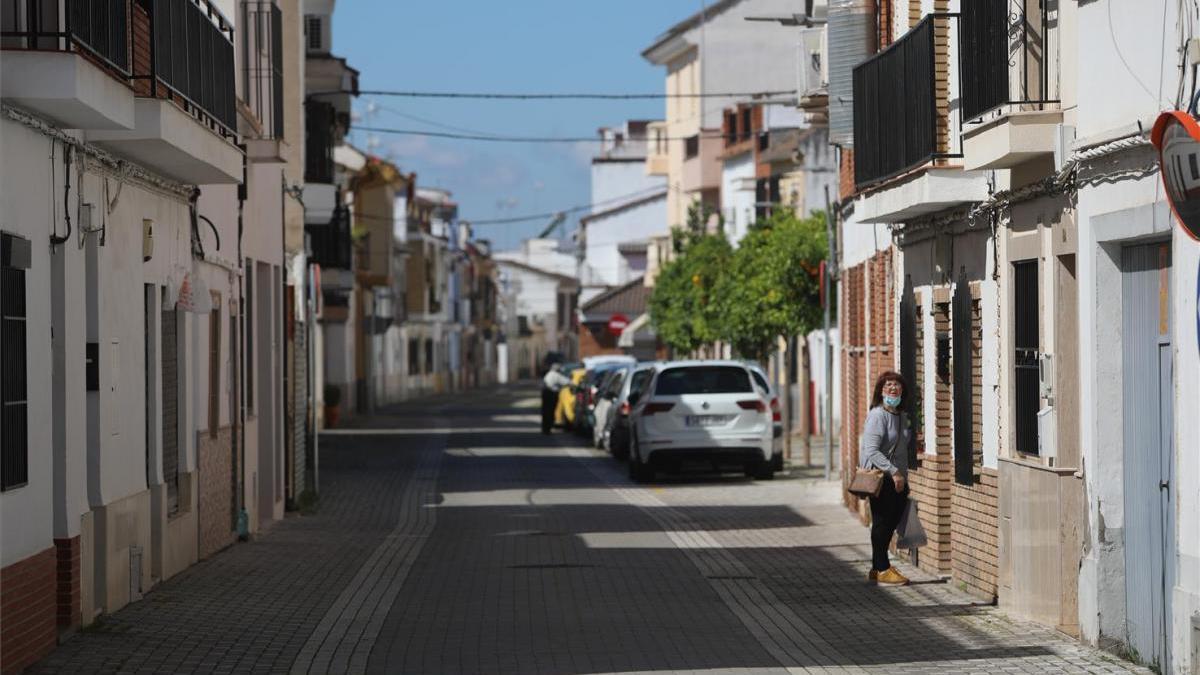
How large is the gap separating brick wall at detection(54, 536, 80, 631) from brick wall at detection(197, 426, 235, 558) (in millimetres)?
5470

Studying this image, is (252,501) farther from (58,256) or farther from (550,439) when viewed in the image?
(550,439)

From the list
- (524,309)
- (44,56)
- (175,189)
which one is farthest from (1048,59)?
(524,309)

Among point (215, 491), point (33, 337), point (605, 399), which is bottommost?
point (215, 491)

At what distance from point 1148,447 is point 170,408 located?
8.58 meters

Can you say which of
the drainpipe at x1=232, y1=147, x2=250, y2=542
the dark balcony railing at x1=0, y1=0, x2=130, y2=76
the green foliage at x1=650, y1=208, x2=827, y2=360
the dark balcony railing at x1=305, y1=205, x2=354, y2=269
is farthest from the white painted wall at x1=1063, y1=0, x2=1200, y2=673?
the dark balcony railing at x1=305, y1=205, x2=354, y2=269

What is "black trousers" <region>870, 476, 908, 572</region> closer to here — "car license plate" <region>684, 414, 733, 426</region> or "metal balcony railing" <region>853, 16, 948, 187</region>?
"metal balcony railing" <region>853, 16, 948, 187</region>

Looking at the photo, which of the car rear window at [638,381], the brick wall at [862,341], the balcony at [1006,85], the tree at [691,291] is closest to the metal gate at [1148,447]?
the balcony at [1006,85]

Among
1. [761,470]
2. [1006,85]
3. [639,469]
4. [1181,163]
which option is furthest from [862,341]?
[1181,163]

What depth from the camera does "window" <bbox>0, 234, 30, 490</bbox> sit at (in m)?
11.5

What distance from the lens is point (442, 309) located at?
10938cm

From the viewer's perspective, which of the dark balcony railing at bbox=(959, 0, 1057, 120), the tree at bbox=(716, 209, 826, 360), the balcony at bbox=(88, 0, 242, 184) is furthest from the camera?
the tree at bbox=(716, 209, 826, 360)

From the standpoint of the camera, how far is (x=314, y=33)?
2046 inches

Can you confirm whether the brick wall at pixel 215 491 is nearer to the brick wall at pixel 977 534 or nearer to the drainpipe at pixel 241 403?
the drainpipe at pixel 241 403

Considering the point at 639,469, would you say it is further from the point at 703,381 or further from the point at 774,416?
the point at 774,416
